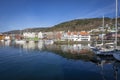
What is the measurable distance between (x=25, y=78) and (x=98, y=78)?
7.47m

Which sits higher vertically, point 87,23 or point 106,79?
point 87,23

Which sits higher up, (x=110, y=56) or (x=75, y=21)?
(x=75, y=21)

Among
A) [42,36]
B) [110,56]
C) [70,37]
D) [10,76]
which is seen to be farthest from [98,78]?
[42,36]

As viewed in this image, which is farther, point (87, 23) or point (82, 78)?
point (87, 23)

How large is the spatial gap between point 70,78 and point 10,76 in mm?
6607

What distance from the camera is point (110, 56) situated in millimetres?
28422

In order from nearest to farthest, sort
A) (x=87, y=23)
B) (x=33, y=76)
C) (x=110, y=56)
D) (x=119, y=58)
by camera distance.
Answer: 1. (x=33, y=76)
2. (x=119, y=58)
3. (x=110, y=56)
4. (x=87, y=23)

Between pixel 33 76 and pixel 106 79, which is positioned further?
pixel 33 76

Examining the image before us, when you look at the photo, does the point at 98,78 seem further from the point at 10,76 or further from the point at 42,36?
the point at 42,36

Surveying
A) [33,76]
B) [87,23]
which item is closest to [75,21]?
[87,23]

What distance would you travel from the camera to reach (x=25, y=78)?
53.5 feet

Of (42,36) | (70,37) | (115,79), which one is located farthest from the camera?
(42,36)

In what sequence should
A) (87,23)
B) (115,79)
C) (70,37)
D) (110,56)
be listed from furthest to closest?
1. (87,23)
2. (70,37)
3. (110,56)
4. (115,79)

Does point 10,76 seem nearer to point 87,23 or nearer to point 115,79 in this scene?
point 115,79
